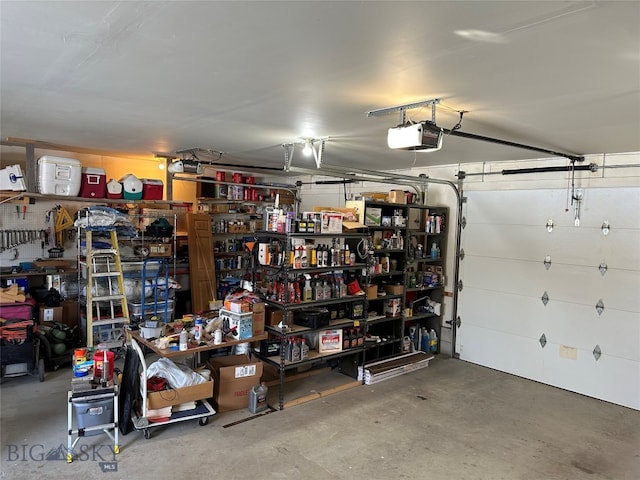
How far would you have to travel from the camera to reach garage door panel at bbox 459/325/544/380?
5.43m

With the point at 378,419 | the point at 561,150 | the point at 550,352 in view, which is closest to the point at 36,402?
the point at 378,419

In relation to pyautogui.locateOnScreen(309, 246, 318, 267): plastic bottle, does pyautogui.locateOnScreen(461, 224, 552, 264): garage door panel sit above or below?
above

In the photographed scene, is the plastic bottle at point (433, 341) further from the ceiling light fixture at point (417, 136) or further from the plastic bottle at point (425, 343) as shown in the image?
the ceiling light fixture at point (417, 136)

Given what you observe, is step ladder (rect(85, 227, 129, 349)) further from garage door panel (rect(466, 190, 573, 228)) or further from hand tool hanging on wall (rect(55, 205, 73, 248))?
garage door panel (rect(466, 190, 573, 228))

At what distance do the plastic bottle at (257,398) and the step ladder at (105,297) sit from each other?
2.33 metres

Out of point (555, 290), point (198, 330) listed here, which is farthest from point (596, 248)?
point (198, 330)

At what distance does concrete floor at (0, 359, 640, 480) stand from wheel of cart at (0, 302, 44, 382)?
0.51 ft

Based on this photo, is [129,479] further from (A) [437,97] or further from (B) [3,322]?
(A) [437,97]

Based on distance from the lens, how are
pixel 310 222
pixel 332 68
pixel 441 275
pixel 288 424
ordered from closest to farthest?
1. pixel 332 68
2. pixel 288 424
3. pixel 310 222
4. pixel 441 275

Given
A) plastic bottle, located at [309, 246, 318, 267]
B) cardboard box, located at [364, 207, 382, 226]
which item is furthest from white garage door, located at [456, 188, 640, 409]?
plastic bottle, located at [309, 246, 318, 267]

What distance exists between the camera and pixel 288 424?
4.00m

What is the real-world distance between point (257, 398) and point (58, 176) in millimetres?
4067

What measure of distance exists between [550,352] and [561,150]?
2439mm

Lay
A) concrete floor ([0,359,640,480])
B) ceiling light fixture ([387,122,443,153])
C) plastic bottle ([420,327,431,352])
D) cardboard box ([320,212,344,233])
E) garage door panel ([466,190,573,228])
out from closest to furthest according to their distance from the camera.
Answer: ceiling light fixture ([387,122,443,153]), concrete floor ([0,359,640,480]), cardboard box ([320,212,344,233]), garage door panel ([466,190,573,228]), plastic bottle ([420,327,431,352])
